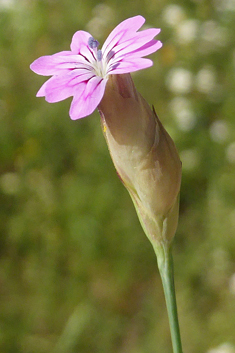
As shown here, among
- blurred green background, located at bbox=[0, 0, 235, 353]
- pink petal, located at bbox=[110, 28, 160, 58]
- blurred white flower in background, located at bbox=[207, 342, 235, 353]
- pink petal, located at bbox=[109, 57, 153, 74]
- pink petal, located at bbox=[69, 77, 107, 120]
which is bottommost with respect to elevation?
blurred white flower in background, located at bbox=[207, 342, 235, 353]

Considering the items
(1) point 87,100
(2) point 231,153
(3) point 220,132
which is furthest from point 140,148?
(3) point 220,132

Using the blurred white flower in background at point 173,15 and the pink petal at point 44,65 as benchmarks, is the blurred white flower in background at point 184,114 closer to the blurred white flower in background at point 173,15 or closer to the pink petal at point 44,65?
the blurred white flower in background at point 173,15

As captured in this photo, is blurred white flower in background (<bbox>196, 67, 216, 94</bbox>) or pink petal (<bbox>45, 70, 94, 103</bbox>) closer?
pink petal (<bbox>45, 70, 94, 103</bbox>)

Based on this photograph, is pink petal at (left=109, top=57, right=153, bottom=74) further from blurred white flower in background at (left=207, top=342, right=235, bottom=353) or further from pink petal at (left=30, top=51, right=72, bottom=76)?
blurred white flower in background at (left=207, top=342, right=235, bottom=353)

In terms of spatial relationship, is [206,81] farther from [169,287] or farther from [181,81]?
[169,287]

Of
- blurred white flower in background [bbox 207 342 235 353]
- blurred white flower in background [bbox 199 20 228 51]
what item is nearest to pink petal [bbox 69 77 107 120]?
blurred white flower in background [bbox 207 342 235 353]

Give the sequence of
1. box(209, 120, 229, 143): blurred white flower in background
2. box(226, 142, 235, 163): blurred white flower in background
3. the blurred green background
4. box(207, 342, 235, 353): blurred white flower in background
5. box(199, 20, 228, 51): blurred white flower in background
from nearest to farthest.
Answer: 1. box(207, 342, 235, 353): blurred white flower in background
2. the blurred green background
3. box(226, 142, 235, 163): blurred white flower in background
4. box(209, 120, 229, 143): blurred white flower in background
5. box(199, 20, 228, 51): blurred white flower in background

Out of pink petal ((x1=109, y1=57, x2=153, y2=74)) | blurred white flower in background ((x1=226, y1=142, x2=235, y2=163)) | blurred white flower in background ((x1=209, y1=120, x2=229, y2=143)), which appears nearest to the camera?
pink petal ((x1=109, y1=57, x2=153, y2=74))

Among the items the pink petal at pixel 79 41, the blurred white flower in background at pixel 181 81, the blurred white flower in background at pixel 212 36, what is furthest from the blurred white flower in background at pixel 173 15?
the pink petal at pixel 79 41
